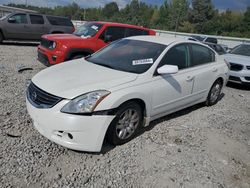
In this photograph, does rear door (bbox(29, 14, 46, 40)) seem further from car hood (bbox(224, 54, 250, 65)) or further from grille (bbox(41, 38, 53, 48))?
car hood (bbox(224, 54, 250, 65))

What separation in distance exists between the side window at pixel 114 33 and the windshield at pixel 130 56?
3.26 meters

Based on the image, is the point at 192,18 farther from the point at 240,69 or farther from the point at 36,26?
the point at 240,69

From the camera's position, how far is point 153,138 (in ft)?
13.8

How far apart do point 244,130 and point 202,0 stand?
76.5 meters

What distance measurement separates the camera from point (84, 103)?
10.7 ft

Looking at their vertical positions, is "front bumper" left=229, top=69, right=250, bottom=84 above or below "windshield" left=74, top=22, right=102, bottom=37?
below

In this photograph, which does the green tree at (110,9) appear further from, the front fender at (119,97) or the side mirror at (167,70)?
the front fender at (119,97)

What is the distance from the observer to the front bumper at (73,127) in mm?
3219

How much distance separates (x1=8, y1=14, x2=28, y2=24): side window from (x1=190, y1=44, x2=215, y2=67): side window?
10700 mm

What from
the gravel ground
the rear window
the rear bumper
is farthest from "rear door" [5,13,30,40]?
the gravel ground

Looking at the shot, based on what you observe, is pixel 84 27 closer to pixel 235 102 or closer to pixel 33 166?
pixel 235 102

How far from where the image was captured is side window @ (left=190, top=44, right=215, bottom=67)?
17.1 ft

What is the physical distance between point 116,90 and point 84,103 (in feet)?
1.60

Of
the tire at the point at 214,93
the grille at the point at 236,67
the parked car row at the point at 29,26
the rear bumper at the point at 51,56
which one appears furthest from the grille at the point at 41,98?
the parked car row at the point at 29,26
